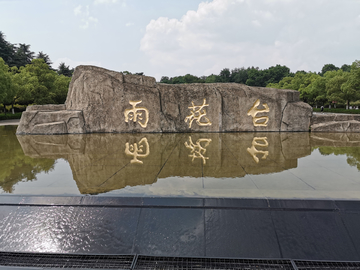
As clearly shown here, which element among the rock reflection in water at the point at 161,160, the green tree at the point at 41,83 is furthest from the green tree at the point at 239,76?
the rock reflection in water at the point at 161,160

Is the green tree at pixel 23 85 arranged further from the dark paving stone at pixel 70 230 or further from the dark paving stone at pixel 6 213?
the dark paving stone at pixel 70 230

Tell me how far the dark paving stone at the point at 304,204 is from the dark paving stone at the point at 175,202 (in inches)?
29.6

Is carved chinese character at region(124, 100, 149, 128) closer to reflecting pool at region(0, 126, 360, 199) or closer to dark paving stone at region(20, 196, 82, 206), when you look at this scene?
reflecting pool at region(0, 126, 360, 199)

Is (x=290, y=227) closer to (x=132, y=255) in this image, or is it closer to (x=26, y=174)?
(x=132, y=255)

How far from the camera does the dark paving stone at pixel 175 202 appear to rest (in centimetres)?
240

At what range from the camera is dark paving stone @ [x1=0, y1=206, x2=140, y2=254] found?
2.09m

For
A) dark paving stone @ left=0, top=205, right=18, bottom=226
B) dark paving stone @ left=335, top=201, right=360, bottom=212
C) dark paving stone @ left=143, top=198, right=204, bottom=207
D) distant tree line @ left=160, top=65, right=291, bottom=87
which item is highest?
distant tree line @ left=160, top=65, right=291, bottom=87

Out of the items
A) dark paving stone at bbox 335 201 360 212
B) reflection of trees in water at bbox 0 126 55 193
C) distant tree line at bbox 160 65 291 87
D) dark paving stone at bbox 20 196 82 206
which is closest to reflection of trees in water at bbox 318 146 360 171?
dark paving stone at bbox 335 201 360 212

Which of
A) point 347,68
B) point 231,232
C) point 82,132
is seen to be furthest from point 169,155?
point 347,68

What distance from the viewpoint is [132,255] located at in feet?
6.66

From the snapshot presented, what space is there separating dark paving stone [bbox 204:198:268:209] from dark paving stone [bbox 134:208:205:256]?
0.15m

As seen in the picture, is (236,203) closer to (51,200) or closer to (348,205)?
(348,205)

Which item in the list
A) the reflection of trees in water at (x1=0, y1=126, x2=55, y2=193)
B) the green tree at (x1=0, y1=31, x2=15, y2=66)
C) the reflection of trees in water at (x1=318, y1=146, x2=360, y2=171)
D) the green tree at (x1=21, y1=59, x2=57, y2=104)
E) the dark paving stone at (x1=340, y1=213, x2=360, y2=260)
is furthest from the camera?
the green tree at (x1=0, y1=31, x2=15, y2=66)

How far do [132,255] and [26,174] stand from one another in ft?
8.29
